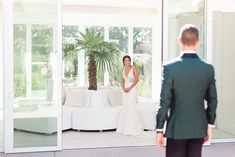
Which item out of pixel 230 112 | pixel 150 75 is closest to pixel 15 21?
pixel 230 112

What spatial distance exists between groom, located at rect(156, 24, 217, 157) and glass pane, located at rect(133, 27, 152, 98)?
7897 mm

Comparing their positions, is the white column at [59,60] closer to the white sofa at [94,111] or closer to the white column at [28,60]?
the white column at [28,60]

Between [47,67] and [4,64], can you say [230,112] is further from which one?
[4,64]

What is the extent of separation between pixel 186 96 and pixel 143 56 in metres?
8.23

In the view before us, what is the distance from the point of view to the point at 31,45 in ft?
16.8

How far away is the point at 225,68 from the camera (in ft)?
19.6

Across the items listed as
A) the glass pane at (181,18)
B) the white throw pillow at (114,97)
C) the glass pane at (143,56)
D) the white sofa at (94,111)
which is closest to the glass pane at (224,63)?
the glass pane at (181,18)

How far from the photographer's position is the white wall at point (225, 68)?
588 cm

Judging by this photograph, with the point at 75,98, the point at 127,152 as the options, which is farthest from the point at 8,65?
the point at 75,98

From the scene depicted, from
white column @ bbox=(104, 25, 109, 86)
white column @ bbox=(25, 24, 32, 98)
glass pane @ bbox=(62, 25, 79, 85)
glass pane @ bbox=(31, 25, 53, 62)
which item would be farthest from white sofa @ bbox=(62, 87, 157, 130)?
white column @ bbox=(104, 25, 109, 86)

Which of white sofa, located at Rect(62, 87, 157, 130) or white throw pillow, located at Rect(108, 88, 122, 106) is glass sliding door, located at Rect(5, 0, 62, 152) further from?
white throw pillow, located at Rect(108, 88, 122, 106)

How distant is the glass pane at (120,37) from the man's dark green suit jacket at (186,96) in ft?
26.8

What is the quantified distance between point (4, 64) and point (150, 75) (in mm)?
6206

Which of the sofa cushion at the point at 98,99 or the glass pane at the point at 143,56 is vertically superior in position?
the glass pane at the point at 143,56
